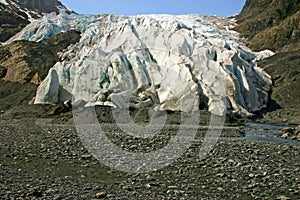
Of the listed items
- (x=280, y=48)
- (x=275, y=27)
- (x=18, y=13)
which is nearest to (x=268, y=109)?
(x=280, y=48)

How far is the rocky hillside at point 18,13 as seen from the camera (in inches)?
2200

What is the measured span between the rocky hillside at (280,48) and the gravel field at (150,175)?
36.3 feet

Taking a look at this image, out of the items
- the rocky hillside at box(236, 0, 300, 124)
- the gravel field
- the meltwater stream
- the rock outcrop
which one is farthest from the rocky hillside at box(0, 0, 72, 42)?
the gravel field

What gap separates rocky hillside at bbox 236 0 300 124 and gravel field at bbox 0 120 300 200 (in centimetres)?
1106

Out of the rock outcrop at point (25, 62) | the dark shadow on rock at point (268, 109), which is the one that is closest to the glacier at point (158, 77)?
the dark shadow on rock at point (268, 109)

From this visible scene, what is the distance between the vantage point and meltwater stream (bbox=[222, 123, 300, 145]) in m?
14.2

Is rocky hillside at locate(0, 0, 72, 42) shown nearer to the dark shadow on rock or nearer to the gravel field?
the dark shadow on rock

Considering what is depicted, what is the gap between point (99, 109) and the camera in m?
18.5

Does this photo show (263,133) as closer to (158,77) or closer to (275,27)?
(158,77)

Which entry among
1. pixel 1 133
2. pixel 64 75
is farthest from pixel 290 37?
pixel 1 133

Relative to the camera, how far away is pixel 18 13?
72.8 meters

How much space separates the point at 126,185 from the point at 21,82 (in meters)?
22.1

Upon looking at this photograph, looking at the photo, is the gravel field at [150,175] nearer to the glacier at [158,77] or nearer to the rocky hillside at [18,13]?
the glacier at [158,77]

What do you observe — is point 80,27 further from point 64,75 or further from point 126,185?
point 126,185
